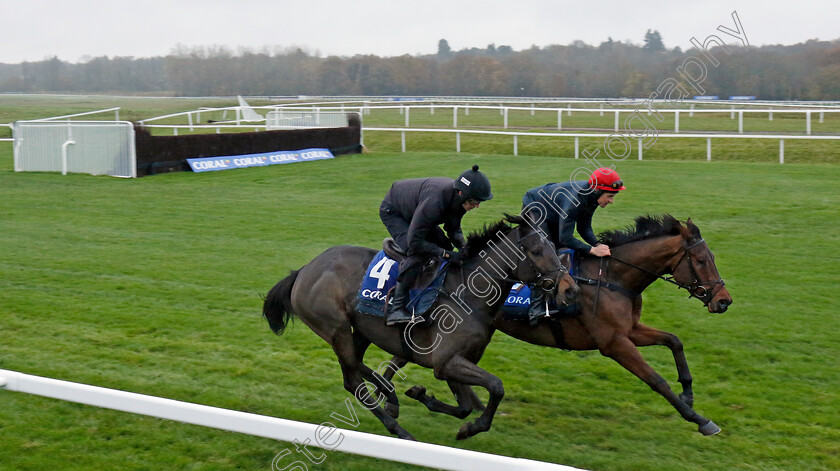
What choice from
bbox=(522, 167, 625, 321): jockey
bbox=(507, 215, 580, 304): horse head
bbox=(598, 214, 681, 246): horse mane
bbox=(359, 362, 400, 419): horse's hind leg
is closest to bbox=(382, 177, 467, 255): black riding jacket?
bbox=(507, 215, 580, 304): horse head

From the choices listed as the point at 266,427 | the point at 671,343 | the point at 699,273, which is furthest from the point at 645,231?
the point at 266,427

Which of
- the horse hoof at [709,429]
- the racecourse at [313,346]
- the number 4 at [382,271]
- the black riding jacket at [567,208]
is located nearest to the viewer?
the racecourse at [313,346]

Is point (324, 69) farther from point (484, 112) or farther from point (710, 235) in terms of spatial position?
point (710, 235)

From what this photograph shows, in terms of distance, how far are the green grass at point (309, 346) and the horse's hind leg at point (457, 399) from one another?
5.9 inches

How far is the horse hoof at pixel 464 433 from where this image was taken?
15.2 feet

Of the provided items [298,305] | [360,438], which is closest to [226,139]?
[298,305]

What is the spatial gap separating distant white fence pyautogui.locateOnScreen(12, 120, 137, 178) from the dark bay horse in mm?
11595

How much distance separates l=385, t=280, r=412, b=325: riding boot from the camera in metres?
4.79

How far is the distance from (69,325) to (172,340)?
42.8 inches

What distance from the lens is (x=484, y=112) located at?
29328 millimetres

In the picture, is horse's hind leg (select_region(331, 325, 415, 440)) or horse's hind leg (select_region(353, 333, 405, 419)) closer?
horse's hind leg (select_region(353, 333, 405, 419))

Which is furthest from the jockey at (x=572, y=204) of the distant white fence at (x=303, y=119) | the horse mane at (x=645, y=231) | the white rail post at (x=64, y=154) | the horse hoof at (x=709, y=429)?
the distant white fence at (x=303, y=119)

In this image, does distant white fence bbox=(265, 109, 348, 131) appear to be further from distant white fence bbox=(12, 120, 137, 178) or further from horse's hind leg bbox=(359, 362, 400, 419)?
horse's hind leg bbox=(359, 362, 400, 419)

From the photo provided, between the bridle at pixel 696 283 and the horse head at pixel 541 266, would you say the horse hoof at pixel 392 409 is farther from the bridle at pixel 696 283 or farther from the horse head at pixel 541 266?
the bridle at pixel 696 283
